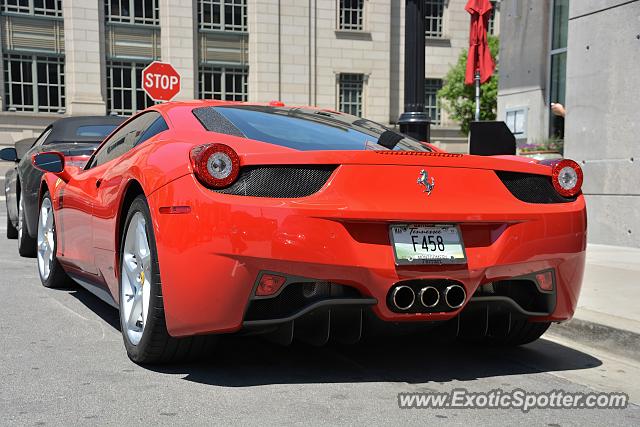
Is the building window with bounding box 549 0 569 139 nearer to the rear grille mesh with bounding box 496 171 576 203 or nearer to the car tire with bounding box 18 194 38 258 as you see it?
the car tire with bounding box 18 194 38 258

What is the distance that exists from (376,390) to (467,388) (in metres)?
0.46

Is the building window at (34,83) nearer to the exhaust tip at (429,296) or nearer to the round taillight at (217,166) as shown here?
the round taillight at (217,166)

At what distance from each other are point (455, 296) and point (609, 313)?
6.78ft

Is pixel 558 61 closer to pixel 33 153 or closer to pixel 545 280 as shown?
pixel 33 153

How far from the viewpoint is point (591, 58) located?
9.76m

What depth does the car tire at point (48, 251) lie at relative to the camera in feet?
19.4

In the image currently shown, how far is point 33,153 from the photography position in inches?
304

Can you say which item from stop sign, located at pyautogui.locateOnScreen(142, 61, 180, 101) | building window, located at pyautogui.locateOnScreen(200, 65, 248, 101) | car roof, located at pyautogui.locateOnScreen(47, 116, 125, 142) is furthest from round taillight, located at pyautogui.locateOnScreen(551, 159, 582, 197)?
building window, located at pyautogui.locateOnScreen(200, 65, 248, 101)

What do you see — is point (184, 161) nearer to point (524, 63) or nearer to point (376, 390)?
point (376, 390)

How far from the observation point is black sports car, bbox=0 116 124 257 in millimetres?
7266

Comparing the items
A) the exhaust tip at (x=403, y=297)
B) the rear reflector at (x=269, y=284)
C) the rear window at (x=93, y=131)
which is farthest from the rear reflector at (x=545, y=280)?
the rear window at (x=93, y=131)

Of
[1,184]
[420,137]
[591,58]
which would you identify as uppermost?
[591,58]

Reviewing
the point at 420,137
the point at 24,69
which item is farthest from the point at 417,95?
the point at 24,69

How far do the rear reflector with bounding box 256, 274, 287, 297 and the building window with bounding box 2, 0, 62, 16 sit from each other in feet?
90.6
